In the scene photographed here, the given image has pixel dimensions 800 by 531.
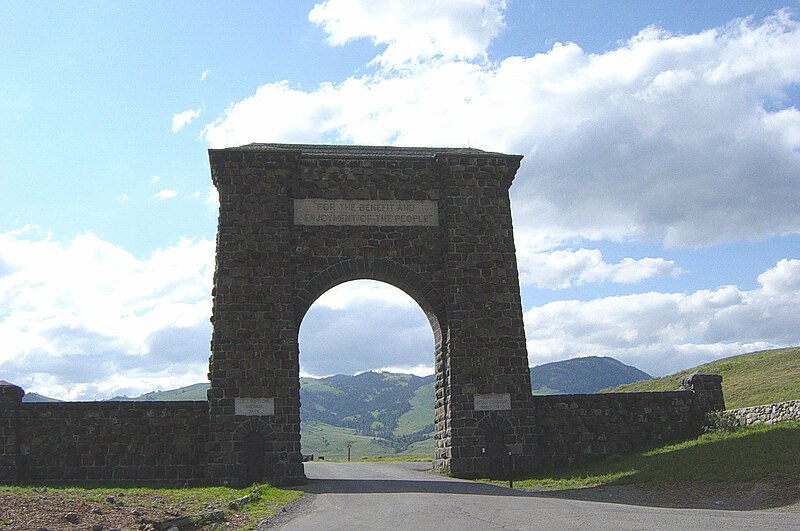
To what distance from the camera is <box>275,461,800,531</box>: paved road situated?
38.4ft

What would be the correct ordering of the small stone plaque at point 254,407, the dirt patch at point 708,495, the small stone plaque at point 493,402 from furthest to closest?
1. the small stone plaque at point 493,402
2. the small stone plaque at point 254,407
3. the dirt patch at point 708,495

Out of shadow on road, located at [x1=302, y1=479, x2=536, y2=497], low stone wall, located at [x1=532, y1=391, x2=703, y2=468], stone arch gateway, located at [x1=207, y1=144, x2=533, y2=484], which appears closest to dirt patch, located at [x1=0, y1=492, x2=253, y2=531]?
shadow on road, located at [x1=302, y1=479, x2=536, y2=497]

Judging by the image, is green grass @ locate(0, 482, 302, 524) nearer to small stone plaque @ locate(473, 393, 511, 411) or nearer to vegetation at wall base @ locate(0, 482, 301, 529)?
vegetation at wall base @ locate(0, 482, 301, 529)

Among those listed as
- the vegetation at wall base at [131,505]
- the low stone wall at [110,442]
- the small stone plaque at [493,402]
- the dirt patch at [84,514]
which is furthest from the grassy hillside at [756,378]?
the dirt patch at [84,514]

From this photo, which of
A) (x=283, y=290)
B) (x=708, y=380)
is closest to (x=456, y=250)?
(x=283, y=290)

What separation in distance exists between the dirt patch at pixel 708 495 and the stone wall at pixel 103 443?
911 cm

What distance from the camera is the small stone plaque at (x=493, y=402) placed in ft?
71.8

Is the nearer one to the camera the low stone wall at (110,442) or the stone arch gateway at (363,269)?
the low stone wall at (110,442)

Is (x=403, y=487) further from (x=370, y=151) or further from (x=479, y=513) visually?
(x=370, y=151)

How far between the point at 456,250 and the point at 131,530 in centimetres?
1323

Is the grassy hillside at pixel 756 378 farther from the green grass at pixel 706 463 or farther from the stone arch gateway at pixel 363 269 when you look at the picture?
the stone arch gateway at pixel 363 269

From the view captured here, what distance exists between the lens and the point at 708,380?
76.6ft

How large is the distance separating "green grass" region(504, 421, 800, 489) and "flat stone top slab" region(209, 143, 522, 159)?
355 inches

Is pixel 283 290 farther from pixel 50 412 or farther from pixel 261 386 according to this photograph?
pixel 50 412
